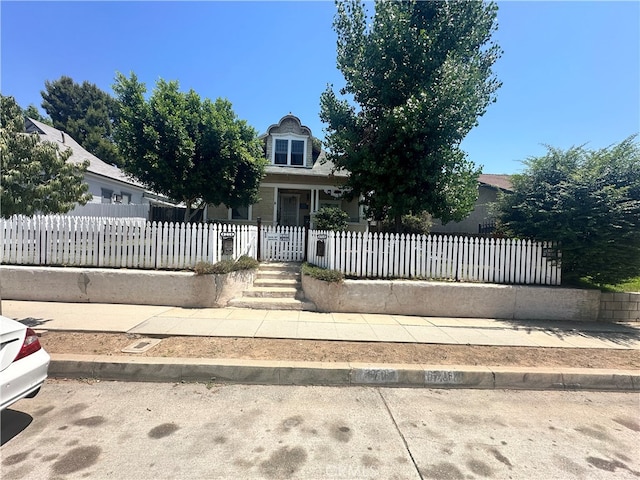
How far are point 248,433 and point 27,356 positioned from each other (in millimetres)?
2231

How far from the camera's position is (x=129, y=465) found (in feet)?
8.48

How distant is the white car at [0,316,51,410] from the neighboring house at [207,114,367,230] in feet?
40.1

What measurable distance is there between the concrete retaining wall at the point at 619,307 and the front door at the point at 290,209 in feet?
41.4

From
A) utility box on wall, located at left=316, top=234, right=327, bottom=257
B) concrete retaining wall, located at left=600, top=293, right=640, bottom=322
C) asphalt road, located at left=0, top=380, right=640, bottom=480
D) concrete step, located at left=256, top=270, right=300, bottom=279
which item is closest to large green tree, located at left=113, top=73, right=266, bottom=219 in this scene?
concrete step, located at left=256, top=270, right=300, bottom=279

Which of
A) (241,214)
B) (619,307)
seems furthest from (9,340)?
(241,214)

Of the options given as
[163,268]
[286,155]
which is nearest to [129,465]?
[163,268]

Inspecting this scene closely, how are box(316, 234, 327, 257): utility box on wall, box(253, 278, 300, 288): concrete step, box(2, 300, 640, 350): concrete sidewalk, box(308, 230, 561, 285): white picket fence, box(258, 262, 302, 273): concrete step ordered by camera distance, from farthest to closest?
box(258, 262, 302, 273): concrete step < box(316, 234, 327, 257): utility box on wall < box(253, 278, 300, 288): concrete step < box(308, 230, 561, 285): white picket fence < box(2, 300, 640, 350): concrete sidewalk

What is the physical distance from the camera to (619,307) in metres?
7.33

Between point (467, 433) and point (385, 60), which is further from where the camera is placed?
point (385, 60)

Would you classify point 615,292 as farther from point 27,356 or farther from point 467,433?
Result: point 27,356

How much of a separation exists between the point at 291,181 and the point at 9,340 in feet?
42.7

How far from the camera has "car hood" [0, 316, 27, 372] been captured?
2.86 meters

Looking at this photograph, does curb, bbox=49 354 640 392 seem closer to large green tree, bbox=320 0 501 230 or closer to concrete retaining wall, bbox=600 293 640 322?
concrete retaining wall, bbox=600 293 640 322

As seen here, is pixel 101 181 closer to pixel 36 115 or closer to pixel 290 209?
pixel 290 209
